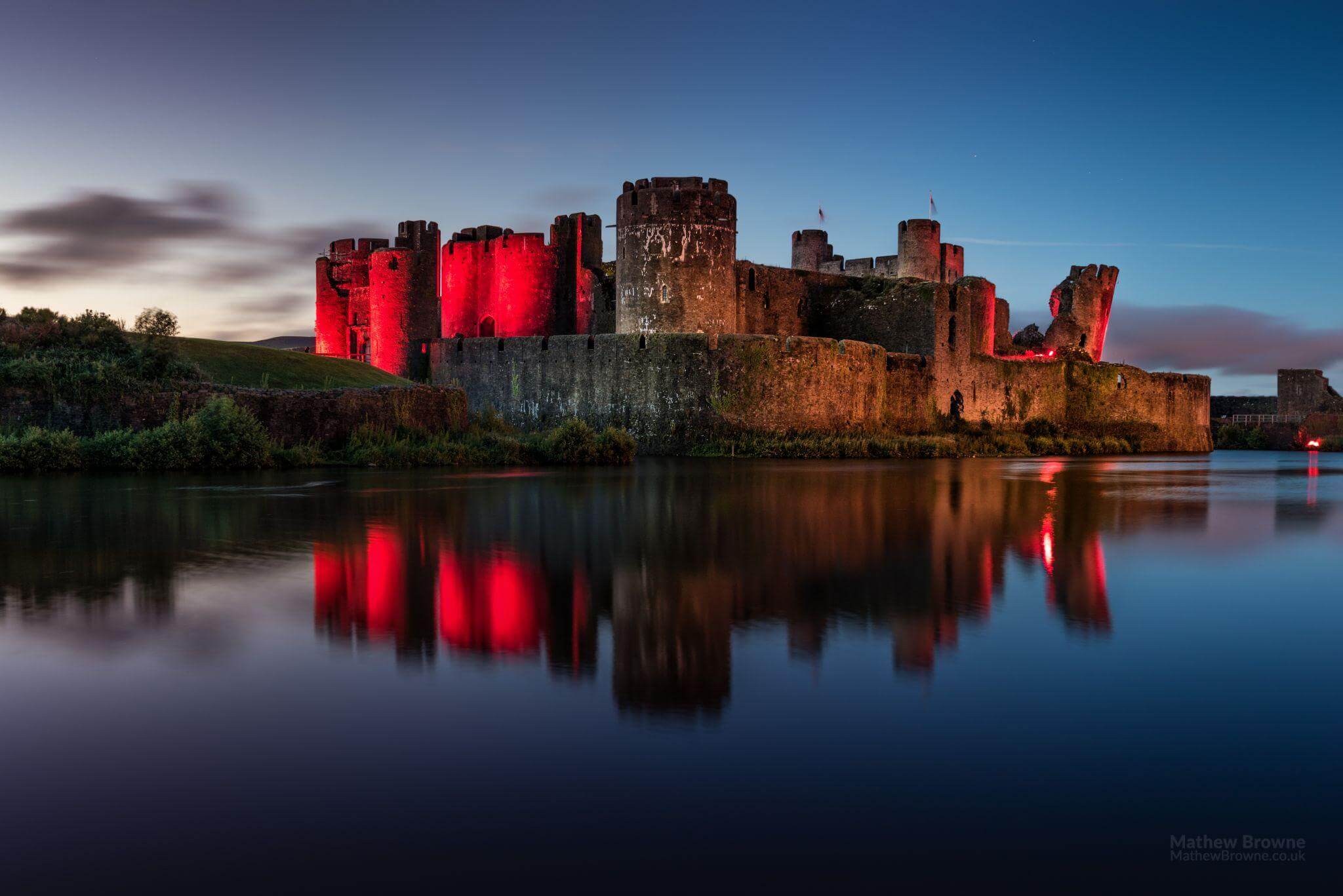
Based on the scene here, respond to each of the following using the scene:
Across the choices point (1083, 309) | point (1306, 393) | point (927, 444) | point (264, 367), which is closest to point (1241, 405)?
point (1306, 393)

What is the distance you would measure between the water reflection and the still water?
4cm

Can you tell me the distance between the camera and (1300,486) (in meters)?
16.2

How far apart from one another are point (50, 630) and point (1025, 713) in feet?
11.7

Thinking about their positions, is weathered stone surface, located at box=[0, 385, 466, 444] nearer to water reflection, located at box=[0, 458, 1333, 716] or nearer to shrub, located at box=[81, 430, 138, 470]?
shrub, located at box=[81, 430, 138, 470]

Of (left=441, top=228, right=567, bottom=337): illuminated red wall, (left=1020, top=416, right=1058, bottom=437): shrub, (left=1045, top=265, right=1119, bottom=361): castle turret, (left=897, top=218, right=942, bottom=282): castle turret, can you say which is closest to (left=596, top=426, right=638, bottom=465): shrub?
(left=441, top=228, right=567, bottom=337): illuminated red wall

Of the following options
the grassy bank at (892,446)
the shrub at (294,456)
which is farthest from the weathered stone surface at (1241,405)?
the shrub at (294,456)

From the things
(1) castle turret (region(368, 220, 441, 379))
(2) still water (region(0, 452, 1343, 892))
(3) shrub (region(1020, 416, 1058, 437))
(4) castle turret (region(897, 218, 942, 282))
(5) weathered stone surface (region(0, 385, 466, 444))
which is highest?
(4) castle turret (region(897, 218, 942, 282))

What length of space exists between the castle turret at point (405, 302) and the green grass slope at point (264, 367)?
31.1 feet

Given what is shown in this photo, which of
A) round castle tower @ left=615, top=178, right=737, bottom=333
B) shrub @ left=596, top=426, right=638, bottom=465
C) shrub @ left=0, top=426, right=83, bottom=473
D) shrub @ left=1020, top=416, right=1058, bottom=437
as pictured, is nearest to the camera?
shrub @ left=0, top=426, right=83, bottom=473

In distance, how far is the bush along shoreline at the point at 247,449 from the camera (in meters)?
13.5

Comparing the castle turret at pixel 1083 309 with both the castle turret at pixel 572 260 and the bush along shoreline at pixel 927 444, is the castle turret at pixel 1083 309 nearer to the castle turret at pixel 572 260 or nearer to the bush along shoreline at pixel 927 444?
the bush along shoreline at pixel 927 444

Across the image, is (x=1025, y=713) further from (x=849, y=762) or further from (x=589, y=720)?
(x=589, y=720)

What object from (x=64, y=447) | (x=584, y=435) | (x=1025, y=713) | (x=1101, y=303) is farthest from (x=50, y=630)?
(x=1101, y=303)

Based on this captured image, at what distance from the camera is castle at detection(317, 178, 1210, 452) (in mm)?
22500
